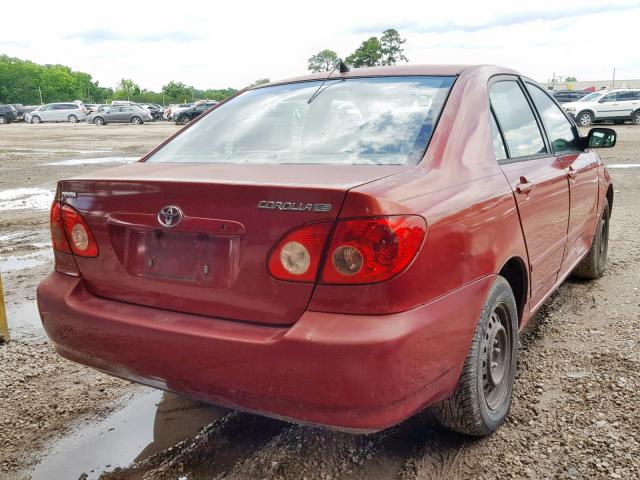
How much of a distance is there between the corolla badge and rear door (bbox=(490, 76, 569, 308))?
1.45 m

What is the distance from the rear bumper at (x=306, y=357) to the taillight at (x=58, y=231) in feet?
1.12

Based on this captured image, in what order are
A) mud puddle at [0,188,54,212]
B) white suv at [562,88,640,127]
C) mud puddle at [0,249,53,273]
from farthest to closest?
white suv at [562,88,640,127] → mud puddle at [0,188,54,212] → mud puddle at [0,249,53,273]

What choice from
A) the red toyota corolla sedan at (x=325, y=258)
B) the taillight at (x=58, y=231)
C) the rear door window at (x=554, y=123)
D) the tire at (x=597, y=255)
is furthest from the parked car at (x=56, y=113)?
the taillight at (x=58, y=231)

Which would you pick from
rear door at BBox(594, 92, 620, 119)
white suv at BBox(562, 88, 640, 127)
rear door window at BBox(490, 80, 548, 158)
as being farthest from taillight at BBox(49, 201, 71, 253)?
rear door at BBox(594, 92, 620, 119)

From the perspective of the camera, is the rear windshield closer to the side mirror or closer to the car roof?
the car roof

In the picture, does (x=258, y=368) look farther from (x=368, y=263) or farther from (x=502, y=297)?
(x=502, y=297)

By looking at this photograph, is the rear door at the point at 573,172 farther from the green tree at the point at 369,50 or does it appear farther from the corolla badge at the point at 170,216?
the green tree at the point at 369,50

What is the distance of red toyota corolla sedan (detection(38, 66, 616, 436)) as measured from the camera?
6.42 ft

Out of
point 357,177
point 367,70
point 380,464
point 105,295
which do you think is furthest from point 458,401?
point 367,70

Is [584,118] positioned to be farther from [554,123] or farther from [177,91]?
[177,91]

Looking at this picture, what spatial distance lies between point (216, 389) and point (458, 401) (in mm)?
944

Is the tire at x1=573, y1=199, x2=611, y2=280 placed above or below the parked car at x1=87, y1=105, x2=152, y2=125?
below

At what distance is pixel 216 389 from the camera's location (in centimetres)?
213

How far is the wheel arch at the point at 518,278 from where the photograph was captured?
2.79 m
